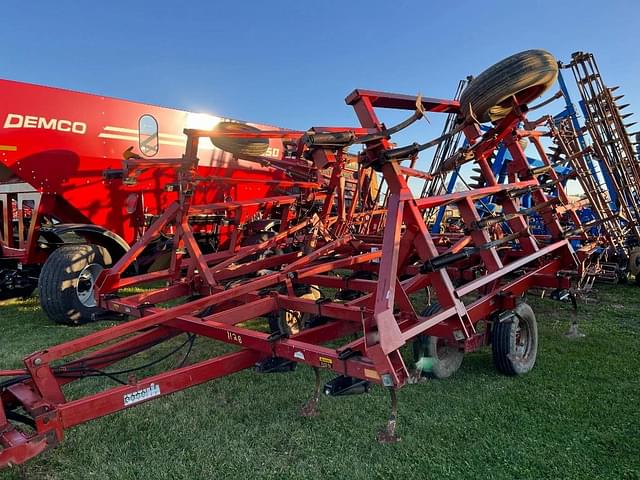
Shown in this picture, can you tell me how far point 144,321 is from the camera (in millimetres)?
3047

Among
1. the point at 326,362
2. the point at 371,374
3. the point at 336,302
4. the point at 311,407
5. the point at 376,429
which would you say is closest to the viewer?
the point at 371,374

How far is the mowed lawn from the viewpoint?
242 cm

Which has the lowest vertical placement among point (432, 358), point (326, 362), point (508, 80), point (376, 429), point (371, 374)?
point (376, 429)

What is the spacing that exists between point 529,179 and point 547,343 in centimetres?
162

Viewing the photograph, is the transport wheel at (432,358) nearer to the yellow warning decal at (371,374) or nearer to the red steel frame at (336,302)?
the red steel frame at (336,302)

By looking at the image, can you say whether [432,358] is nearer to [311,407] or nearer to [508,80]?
[311,407]

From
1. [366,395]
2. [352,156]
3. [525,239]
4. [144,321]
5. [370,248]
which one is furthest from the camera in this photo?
[352,156]

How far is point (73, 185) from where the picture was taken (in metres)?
6.18

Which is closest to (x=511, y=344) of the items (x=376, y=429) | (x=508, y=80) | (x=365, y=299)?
(x=365, y=299)

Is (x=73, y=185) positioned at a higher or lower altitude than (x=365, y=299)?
higher

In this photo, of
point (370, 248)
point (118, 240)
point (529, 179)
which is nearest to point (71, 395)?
point (118, 240)

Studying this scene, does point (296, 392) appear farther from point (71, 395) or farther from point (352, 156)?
point (352, 156)

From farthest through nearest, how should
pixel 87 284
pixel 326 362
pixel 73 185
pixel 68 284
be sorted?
pixel 73 185
pixel 87 284
pixel 68 284
pixel 326 362

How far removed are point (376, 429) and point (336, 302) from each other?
44.9 inches
